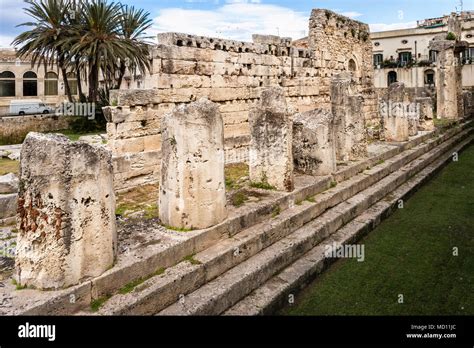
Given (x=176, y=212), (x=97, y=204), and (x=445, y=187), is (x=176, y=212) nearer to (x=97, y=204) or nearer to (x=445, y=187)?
(x=97, y=204)

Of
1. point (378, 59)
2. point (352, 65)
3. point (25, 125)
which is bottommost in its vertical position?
point (25, 125)

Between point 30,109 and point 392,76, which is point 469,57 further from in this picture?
point 30,109

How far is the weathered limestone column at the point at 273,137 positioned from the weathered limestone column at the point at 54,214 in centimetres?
321

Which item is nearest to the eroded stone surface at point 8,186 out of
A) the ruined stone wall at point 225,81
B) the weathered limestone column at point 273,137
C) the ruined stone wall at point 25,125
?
the ruined stone wall at point 225,81

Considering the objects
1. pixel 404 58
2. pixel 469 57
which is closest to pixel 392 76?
pixel 404 58

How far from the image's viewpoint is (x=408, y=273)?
15.9ft

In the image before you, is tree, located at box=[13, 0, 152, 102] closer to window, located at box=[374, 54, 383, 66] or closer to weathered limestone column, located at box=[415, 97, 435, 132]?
weathered limestone column, located at box=[415, 97, 435, 132]

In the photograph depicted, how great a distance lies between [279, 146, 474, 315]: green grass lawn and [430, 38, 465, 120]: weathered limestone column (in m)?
13.0

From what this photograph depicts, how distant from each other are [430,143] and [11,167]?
11.0m

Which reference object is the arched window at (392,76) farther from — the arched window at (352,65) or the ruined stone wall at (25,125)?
the ruined stone wall at (25,125)

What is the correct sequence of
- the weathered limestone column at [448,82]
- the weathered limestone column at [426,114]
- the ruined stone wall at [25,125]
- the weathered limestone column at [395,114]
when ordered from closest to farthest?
the weathered limestone column at [395,114] < the weathered limestone column at [426,114] < the ruined stone wall at [25,125] < the weathered limestone column at [448,82]

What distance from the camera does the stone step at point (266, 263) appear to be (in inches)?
152

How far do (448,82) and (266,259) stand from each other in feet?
58.8

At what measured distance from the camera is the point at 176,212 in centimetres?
464
